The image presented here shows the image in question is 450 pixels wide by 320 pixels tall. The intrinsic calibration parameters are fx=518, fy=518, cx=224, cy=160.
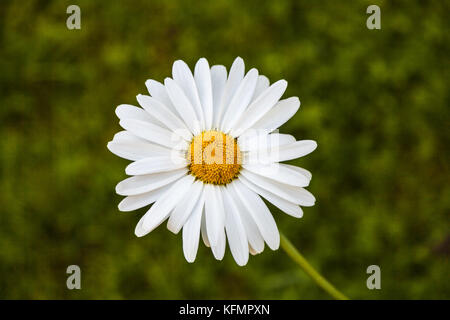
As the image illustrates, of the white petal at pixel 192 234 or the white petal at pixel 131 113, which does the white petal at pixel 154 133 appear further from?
the white petal at pixel 192 234

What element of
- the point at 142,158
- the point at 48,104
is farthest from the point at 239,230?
the point at 48,104

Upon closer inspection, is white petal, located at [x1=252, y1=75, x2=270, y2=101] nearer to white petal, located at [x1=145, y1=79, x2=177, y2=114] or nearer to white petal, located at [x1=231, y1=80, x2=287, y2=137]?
white petal, located at [x1=231, y1=80, x2=287, y2=137]

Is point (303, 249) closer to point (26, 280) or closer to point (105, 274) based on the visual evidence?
point (105, 274)
